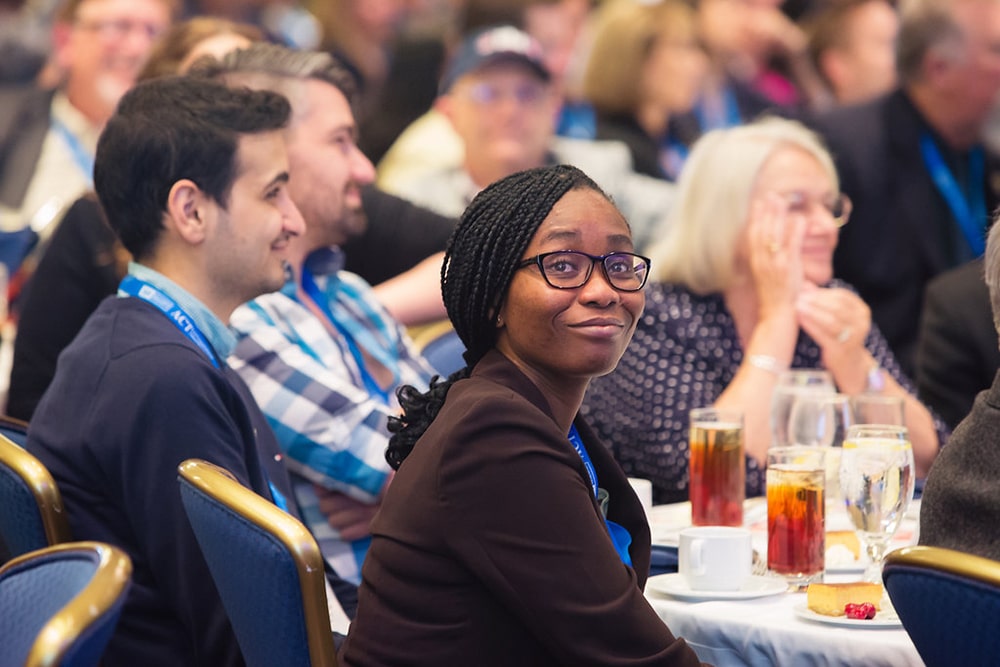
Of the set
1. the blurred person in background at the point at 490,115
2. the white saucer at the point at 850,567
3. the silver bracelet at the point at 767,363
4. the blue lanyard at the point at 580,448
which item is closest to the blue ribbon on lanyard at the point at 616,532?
the blue lanyard at the point at 580,448

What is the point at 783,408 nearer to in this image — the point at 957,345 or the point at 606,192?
the point at 606,192

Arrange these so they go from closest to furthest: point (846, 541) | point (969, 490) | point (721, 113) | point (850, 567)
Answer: point (969, 490)
point (850, 567)
point (846, 541)
point (721, 113)

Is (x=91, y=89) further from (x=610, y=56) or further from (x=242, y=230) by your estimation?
(x=242, y=230)

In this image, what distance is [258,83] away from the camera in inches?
119

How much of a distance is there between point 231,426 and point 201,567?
21 centimetres

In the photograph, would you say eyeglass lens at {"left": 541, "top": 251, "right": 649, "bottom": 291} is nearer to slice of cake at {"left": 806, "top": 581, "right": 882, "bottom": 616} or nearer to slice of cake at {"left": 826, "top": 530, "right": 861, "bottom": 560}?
slice of cake at {"left": 806, "top": 581, "right": 882, "bottom": 616}

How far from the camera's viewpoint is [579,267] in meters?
1.85

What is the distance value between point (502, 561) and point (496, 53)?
3.30 meters

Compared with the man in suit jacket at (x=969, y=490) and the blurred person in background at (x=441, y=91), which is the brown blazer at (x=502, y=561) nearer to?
the man in suit jacket at (x=969, y=490)

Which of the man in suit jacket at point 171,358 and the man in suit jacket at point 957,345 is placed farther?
the man in suit jacket at point 957,345

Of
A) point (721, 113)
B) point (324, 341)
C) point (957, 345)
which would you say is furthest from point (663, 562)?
point (721, 113)

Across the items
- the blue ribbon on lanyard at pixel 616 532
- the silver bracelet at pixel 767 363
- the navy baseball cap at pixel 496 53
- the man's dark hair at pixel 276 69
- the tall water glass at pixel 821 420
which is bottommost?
the silver bracelet at pixel 767 363

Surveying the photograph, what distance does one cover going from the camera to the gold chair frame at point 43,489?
2064mm

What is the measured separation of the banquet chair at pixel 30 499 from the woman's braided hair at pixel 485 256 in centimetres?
52
